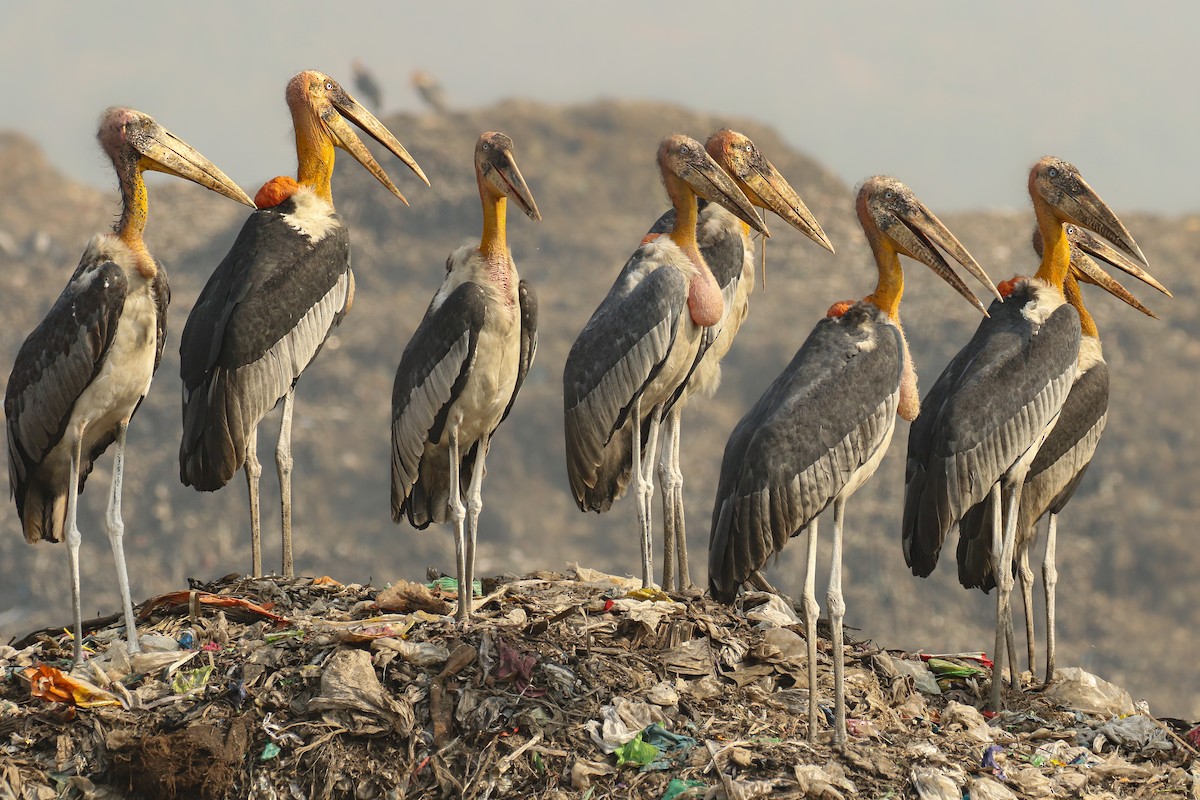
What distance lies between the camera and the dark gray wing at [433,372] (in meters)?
7.17

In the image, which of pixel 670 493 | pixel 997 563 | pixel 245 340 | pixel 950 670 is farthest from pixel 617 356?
pixel 950 670

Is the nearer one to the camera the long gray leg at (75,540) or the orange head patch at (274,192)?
the long gray leg at (75,540)

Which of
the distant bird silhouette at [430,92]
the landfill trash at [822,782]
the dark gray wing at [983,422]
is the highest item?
the distant bird silhouette at [430,92]

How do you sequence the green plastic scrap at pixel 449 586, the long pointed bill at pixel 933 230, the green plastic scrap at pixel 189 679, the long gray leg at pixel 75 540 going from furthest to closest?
the green plastic scrap at pixel 449 586
the long pointed bill at pixel 933 230
the long gray leg at pixel 75 540
the green plastic scrap at pixel 189 679

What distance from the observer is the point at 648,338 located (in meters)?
7.71

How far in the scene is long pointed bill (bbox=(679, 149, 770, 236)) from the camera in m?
7.97

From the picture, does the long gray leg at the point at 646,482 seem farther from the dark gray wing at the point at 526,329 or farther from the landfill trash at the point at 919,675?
the landfill trash at the point at 919,675

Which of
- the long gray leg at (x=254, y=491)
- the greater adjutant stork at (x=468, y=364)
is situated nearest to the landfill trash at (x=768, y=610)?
the greater adjutant stork at (x=468, y=364)

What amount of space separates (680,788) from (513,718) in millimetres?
757

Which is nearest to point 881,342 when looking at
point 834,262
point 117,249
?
point 117,249

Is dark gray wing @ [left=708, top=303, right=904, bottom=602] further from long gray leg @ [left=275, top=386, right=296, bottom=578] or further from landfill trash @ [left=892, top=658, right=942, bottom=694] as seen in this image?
long gray leg @ [left=275, top=386, right=296, bottom=578]

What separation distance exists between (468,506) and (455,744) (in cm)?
149

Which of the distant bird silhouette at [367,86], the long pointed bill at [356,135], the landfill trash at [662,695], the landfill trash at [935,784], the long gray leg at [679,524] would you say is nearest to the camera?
the landfill trash at [935,784]

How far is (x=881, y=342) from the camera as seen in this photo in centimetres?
651
